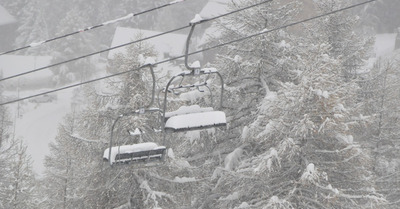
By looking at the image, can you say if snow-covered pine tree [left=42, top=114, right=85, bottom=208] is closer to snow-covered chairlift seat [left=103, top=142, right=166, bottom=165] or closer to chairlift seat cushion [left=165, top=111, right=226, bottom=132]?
snow-covered chairlift seat [left=103, top=142, right=166, bottom=165]

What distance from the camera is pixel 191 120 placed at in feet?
30.0

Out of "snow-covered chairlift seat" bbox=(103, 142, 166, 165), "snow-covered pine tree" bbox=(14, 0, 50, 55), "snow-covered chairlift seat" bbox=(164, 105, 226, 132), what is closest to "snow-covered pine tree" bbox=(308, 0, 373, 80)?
"snow-covered chairlift seat" bbox=(103, 142, 166, 165)

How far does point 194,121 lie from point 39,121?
5603 cm

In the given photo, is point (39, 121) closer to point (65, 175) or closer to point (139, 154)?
point (65, 175)

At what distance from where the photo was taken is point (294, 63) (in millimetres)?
15633

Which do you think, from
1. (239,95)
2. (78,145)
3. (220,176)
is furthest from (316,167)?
(78,145)

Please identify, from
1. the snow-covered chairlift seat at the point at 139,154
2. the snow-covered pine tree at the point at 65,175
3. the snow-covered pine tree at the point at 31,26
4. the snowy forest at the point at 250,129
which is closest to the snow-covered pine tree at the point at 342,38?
the snowy forest at the point at 250,129

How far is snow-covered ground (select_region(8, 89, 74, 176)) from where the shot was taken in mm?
55919

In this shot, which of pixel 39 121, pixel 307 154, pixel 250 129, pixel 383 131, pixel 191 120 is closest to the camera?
pixel 191 120

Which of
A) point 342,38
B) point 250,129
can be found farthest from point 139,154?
point 342,38

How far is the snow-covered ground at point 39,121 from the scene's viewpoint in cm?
5592

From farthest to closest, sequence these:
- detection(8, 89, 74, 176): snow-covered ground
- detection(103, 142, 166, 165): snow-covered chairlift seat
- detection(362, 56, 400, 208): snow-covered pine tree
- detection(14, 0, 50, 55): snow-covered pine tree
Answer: detection(14, 0, 50, 55): snow-covered pine tree
detection(8, 89, 74, 176): snow-covered ground
detection(362, 56, 400, 208): snow-covered pine tree
detection(103, 142, 166, 165): snow-covered chairlift seat

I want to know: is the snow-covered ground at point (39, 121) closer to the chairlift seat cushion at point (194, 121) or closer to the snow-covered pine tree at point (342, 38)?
the snow-covered pine tree at point (342, 38)

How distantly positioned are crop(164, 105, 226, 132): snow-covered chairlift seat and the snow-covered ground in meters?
43.9
